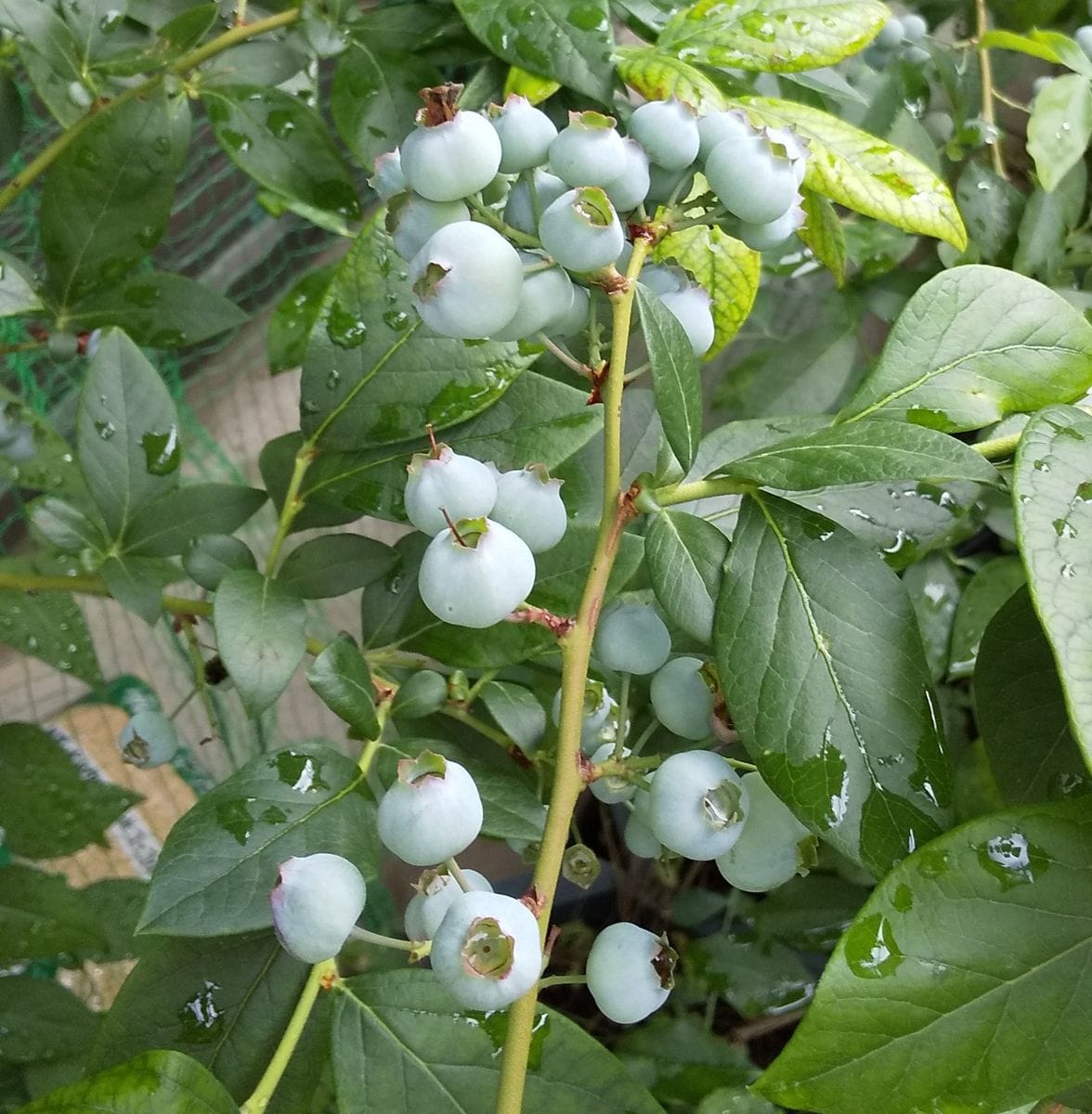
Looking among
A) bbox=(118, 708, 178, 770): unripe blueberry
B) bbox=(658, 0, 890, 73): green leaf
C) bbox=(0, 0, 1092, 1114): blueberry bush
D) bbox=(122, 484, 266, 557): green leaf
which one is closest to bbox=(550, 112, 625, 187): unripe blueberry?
bbox=(0, 0, 1092, 1114): blueberry bush

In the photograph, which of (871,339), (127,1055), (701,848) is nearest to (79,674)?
(127,1055)

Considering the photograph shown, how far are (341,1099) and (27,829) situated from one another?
475 mm

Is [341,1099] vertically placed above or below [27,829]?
above

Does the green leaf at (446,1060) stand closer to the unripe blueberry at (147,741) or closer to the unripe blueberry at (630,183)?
the unripe blueberry at (147,741)

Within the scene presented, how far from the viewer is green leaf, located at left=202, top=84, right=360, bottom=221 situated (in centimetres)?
67

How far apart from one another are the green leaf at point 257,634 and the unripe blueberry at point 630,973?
0.20 meters

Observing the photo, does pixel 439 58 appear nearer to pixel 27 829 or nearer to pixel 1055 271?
pixel 1055 271

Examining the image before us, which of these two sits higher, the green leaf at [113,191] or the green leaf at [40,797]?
the green leaf at [113,191]

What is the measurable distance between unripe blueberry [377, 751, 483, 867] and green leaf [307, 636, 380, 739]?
0.11 metres

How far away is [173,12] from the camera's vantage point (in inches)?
28.7

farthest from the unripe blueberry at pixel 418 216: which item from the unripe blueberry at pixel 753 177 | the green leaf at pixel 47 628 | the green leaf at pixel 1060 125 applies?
the green leaf at pixel 47 628

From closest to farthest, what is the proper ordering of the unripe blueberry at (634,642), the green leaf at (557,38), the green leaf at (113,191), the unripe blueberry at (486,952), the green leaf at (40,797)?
the unripe blueberry at (486,952)
the unripe blueberry at (634,642)
the green leaf at (557,38)
the green leaf at (113,191)
the green leaf at (40,797)

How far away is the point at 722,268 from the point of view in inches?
23.0

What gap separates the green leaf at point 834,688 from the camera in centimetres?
36
